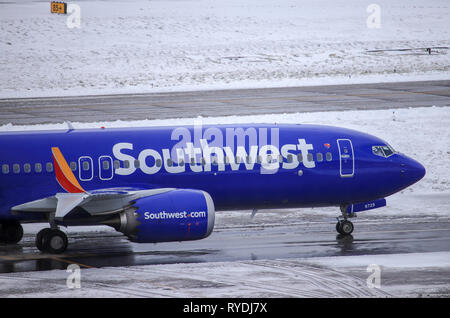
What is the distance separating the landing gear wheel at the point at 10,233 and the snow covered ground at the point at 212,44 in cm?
3399

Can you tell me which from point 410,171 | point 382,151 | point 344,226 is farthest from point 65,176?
point 410,171

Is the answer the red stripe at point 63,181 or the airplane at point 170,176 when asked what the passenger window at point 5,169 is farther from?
the red stripe at point 63,181

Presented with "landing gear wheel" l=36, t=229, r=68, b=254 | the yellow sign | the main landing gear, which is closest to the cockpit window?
the main landing gear

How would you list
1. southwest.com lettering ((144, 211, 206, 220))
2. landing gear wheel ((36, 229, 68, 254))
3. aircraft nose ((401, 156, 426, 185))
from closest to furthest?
southwest.com lettering ((144, 211, 206, 220)) → landing gear wheel ((36, 229, 68, 254)) → aircraft nose ((401, 156, 426, 185))

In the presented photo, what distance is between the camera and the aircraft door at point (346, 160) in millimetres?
29286

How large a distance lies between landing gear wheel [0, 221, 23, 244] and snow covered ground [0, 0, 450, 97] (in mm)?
33987

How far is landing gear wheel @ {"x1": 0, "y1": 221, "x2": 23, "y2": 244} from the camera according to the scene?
96.6 ft

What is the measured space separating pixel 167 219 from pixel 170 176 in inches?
93.5

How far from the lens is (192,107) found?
52594mm

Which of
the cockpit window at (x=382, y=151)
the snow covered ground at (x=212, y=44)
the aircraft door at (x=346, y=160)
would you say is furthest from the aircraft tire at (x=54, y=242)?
the snow covered ground at (x=212, y=44)

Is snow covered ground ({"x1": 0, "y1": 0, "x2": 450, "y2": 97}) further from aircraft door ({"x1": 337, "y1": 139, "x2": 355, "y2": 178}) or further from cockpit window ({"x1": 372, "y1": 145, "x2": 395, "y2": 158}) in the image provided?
aircraft door ({"x1": 337, "y1": 139, "x2": 355, "y2": 178})

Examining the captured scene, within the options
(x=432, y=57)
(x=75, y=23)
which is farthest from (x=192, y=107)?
(x=75, y=23)

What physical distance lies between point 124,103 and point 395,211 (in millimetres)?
26013

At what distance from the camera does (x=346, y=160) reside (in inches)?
1155
